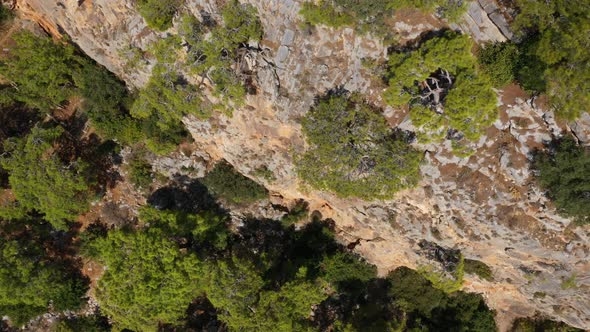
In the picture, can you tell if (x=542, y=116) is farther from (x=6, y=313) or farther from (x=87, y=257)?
(x=6, y=313)

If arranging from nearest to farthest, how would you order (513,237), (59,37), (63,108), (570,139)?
(570,139), (513,237), (59,37), (63,108)

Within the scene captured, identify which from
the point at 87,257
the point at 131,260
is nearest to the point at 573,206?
the point at 131,260

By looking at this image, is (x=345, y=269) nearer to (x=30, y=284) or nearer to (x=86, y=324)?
(x=86, y=324)

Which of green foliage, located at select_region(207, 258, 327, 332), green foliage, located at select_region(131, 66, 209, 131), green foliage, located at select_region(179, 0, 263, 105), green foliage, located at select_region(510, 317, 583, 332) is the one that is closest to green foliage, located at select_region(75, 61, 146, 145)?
green foliage, located at select_region(131, 66, 209, 131)

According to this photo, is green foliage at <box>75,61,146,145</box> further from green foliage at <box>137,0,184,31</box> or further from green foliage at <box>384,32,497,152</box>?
green foliage at <box>384,32,497,152</box>

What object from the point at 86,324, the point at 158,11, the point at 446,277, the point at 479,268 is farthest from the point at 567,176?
the point at 86,324

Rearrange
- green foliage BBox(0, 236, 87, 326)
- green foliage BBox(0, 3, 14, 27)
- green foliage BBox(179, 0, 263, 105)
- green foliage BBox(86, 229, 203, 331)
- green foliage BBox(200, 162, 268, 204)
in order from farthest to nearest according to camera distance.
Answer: green foliage BBox(0, 3, 14, 27), green foliage BBox(200, 162, 268, 204), green foliage BBox(0, 236, 87, 326), green foliage BBox(86, 229, 203, 331), green foliage BBox(179, 0, 263, 105)

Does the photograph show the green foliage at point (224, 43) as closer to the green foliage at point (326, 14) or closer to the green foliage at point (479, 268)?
the green foliage at point (326, 14)
